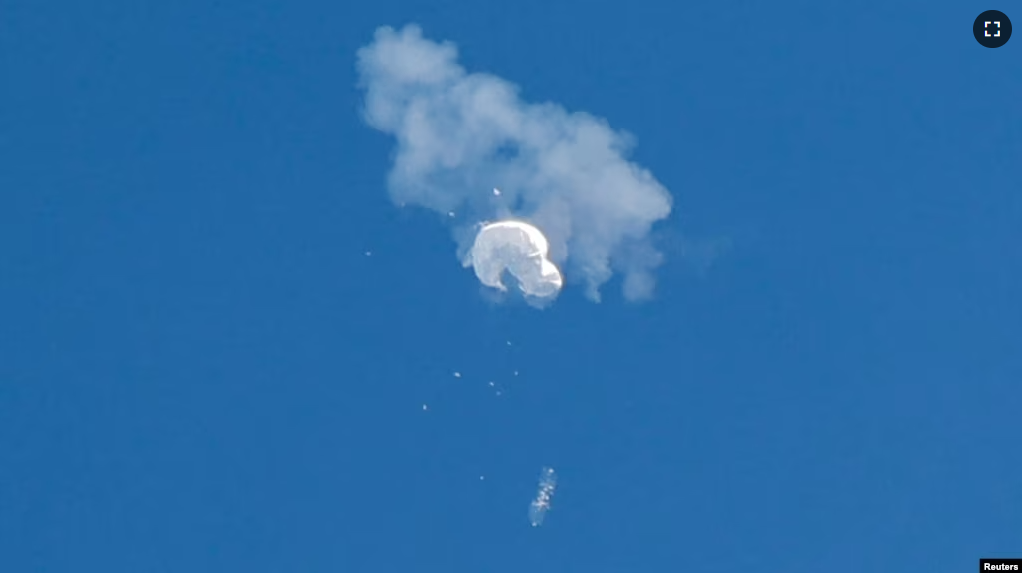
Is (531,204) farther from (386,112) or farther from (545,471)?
(545,471)

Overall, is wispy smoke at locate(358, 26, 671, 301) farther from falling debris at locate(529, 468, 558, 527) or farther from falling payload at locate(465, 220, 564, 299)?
falling debris at locate(529, 468, 558, 527)

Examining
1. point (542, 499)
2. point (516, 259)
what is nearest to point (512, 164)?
point (516, 259)

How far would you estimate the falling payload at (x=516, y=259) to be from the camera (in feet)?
26.7

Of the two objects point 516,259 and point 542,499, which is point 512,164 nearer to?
point 516,259

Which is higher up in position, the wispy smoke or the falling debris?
the wispy smoke

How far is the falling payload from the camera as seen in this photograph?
812 cm

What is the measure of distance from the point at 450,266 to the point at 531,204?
0.86 m

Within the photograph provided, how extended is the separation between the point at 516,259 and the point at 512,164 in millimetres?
818

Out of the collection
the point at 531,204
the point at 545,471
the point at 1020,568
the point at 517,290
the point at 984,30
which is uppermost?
the point at 984,30

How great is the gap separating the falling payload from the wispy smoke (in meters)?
0.09

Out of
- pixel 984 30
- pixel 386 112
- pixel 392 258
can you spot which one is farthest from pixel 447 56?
pixel 984 30

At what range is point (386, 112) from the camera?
27.0 feet

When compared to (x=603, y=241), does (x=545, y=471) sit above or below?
below

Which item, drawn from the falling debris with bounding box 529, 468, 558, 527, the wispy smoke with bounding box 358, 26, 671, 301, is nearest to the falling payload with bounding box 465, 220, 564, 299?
the wispy smoke with bounding box 358, 26, 671, 301
